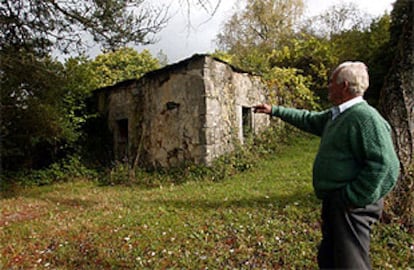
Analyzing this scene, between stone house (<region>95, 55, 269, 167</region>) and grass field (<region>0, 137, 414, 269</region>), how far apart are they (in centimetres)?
174

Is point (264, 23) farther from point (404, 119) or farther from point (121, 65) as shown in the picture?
point (404, 119)

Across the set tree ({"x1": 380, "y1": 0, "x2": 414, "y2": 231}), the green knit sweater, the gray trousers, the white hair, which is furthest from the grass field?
the white hair

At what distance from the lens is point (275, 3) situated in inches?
693

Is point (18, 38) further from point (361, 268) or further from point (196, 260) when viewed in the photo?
point (361, 268)

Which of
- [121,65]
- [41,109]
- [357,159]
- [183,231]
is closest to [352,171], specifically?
[357,159]

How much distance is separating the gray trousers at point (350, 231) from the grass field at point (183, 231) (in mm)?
1027

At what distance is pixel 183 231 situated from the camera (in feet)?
11.4

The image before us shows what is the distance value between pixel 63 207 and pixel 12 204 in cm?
129

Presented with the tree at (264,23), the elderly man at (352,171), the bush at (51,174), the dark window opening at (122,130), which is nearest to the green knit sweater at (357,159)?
the elderly man at (352,171)

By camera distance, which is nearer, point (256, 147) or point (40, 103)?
point (40, 103)

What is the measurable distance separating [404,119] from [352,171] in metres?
1.93

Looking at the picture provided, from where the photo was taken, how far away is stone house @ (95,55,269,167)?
7.10 m

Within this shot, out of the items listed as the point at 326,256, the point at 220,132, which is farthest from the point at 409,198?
the point at 220,132

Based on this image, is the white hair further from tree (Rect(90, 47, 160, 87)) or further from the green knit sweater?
tree (Rect(90, 47, 160, 87))
